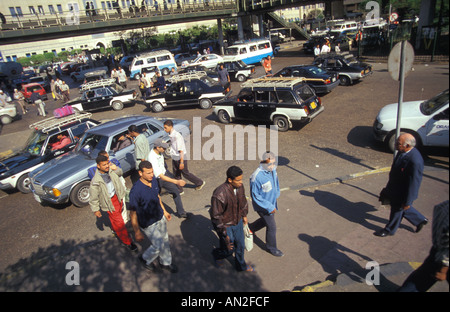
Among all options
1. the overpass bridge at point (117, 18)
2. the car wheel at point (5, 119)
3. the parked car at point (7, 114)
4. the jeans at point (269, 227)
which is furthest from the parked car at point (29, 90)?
the jeans at point (269, 227)

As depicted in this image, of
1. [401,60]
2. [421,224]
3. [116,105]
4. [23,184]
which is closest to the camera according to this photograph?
[421,224]

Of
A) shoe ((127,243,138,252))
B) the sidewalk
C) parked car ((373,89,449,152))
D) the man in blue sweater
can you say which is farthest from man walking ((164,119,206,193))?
parked car ((373,89,449,152))

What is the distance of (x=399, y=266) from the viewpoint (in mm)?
3883

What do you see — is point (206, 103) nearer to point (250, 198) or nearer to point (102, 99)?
point (102, 99)

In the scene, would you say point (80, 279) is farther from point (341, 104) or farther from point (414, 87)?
point (414, 87)

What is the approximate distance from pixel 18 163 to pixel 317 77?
12414 mm

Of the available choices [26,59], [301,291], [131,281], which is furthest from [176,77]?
[26,59]

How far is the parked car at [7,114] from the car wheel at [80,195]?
1543 centimetres

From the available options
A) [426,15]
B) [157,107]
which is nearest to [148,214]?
[157,107]

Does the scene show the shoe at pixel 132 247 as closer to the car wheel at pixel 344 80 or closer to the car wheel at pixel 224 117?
the car wheel at pixel 224 117

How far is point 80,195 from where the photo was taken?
6.99 m

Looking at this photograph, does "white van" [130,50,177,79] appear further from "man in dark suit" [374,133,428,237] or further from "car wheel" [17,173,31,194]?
"man in dark suit" [374,133,428,237]

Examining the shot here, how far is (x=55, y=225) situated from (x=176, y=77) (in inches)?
402

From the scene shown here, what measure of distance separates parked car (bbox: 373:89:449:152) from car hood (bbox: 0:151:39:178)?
10.2m
